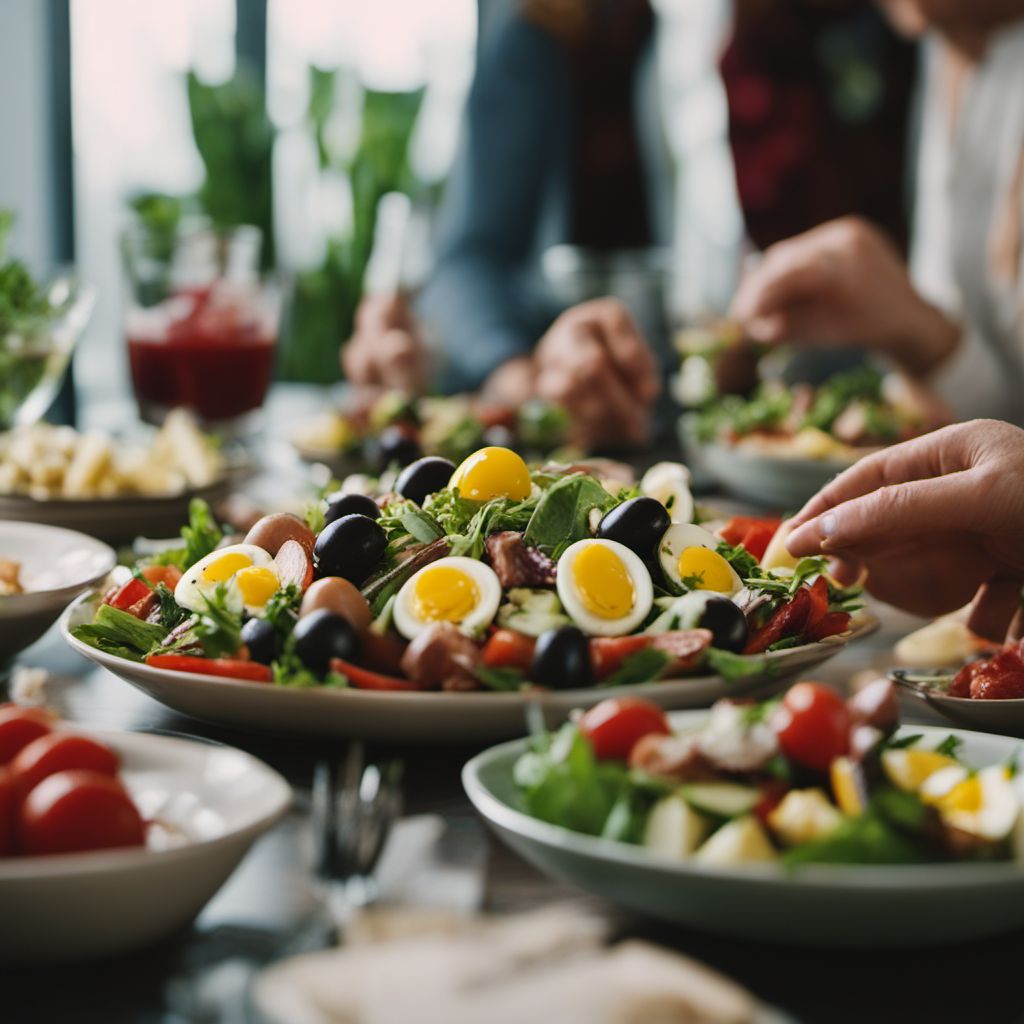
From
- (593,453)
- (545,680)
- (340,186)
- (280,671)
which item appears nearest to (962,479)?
(545,680)

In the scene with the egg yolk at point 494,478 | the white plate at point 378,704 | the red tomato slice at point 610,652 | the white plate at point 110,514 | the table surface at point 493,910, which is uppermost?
the egg yolk at point 494,478

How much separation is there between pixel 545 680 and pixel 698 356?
1994mm

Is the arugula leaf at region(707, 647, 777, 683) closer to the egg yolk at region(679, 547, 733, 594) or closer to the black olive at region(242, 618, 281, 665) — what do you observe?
the egg yolk at region(679, 547, 733, 594)

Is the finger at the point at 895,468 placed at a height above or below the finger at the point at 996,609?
above

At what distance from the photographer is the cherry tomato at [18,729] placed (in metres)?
0.84

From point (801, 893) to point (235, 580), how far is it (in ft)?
1.85

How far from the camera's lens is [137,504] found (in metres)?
1.92

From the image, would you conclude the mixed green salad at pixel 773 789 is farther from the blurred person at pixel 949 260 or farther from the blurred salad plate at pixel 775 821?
the blurred person at pixel 949 260

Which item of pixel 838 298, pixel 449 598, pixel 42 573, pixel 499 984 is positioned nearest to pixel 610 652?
pixel 449 598

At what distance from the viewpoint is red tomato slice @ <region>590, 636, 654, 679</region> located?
106 cm

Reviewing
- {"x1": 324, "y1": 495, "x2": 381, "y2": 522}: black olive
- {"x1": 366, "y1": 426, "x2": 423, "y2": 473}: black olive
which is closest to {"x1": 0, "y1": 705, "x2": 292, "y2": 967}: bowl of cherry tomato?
{"x1": 324, "y1": 495, "x2": 381, "y2": 522}: black olive

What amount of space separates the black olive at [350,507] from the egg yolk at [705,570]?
0.90 feet

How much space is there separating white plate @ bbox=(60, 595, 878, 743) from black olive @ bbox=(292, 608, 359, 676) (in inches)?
1.3

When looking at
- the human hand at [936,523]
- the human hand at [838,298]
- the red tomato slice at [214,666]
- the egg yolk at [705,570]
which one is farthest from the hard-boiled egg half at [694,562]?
the human hand at [838,298]
